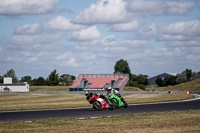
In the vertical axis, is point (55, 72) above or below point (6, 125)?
above

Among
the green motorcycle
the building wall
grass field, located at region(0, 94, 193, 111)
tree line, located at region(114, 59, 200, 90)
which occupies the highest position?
tree line, located at region(114, 59, 200, 90)

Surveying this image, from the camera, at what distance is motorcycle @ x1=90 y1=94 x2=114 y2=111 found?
2938 centimetres

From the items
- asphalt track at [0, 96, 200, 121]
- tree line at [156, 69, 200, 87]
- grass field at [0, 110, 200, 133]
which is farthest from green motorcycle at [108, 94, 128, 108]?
tree line at [156, 69, 200, 87]

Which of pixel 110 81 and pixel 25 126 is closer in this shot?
pixel 25 126

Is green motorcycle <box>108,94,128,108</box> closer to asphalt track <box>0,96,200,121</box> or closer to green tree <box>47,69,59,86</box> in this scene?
asphalt track <box>0,96,200,121</box>

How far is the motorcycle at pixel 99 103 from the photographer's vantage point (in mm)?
29375

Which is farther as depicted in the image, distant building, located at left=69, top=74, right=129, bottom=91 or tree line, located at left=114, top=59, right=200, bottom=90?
tree line, located at left=114, top=59, right=200, bottom=90

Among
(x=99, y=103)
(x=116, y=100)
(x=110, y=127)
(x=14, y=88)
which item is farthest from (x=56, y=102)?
(x=14, y=88)

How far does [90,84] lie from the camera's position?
121m

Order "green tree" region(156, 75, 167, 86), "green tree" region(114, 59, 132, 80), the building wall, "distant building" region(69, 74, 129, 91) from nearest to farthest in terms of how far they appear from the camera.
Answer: the building wall
"distant building" region(69, 74, 129, 91)
"green tree" region(114, 59, 132, 80)
"green tree" region(156, 75, 167, 86)

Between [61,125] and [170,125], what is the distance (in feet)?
16.4

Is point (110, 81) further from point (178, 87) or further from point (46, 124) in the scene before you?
point (46, 124)

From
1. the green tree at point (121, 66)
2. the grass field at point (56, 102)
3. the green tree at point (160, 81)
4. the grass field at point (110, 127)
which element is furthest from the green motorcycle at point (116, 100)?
the green tree at point (160, 81)

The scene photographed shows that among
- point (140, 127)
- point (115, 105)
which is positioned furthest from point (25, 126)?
point (115, 105)
